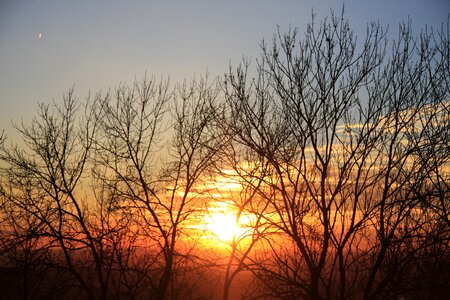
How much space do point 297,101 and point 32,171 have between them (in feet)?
32.7

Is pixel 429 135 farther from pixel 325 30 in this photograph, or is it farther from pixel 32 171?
pixel 32 171

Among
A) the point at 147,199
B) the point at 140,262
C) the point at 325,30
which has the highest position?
the point at 325,30

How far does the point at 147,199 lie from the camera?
1739 cm

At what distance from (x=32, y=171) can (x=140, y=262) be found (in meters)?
6.03

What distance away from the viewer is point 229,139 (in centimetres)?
1238

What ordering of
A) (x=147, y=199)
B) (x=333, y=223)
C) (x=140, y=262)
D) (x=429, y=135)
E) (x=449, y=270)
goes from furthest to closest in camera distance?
(x=140, y=262), (x=147, y=199), (x=429, y=135), (x=333, y=223), (x=449, y=270)

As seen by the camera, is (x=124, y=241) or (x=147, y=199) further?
(x=124, y=241)

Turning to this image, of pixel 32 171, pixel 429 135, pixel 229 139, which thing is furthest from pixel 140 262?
pixel 429 135

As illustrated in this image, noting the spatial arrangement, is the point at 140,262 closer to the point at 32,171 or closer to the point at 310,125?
the point at 32,171

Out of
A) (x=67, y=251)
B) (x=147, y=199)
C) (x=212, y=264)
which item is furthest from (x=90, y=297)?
(x=212, y=264)

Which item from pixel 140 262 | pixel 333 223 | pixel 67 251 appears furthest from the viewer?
pixel 140 262

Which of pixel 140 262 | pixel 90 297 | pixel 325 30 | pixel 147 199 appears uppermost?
pixel 325 30

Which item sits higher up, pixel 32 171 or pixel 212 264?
pixel 32 171

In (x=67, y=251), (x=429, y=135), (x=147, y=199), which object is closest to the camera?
(x=429, y=135)
